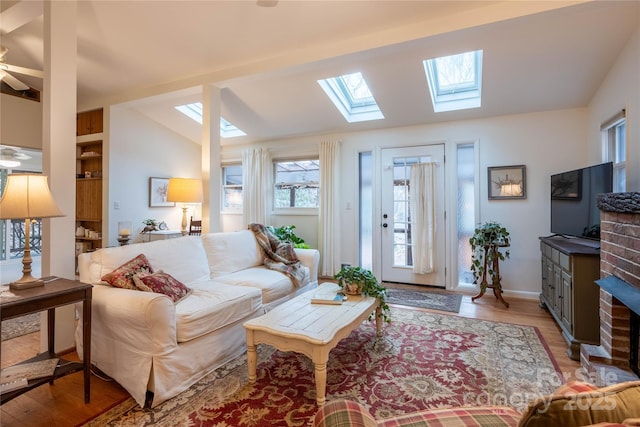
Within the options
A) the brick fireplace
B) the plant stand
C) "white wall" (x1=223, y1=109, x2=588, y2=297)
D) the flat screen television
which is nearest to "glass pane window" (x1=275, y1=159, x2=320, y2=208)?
"white wall" (x1=223, y1=109, x2=588, y2=297)

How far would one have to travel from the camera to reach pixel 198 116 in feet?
17.1

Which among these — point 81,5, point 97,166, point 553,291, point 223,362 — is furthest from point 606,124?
point 97,166

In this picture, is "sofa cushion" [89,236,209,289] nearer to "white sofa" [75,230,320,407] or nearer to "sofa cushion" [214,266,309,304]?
"white sofa" [75,230,320,407]

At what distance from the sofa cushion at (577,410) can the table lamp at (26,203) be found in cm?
241

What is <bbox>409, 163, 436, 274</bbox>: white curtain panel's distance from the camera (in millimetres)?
4293

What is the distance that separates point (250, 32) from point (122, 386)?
10.2 ft

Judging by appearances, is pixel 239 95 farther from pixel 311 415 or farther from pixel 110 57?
pixel 311 415

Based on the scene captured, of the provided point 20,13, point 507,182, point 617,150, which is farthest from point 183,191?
point 617,150

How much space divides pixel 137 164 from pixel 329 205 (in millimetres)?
3153

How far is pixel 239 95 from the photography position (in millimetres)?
4238

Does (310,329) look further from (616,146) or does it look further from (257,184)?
(257,184)

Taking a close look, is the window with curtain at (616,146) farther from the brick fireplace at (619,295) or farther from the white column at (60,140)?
the white column at (60,140)

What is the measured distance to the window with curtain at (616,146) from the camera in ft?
9.04

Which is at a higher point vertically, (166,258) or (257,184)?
(257,184)
